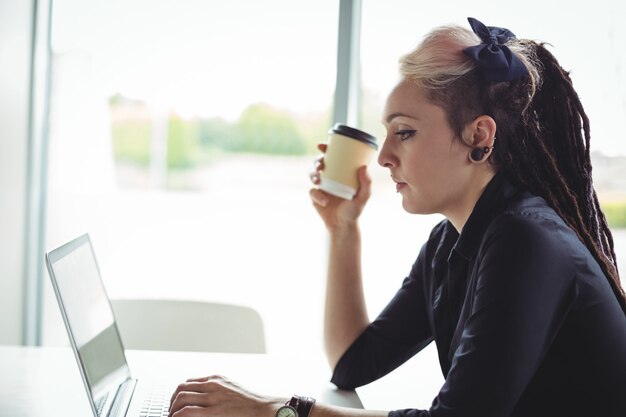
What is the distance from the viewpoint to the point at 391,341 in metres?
1.51

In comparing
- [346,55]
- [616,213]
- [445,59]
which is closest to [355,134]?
[445,59]

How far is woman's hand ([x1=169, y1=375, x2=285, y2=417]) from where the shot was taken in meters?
1.10

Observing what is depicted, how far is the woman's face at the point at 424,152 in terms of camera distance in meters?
1.22

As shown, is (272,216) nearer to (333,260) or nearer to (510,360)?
(333,260)

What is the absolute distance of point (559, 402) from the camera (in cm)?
107

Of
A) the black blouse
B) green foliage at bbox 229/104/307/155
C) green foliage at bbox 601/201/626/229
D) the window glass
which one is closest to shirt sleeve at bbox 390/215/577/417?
the black blouse

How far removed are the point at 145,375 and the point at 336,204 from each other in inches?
21.2

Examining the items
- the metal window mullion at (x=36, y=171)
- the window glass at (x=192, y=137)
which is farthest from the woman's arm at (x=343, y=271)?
the metal window mullion at (x=36, y=171)

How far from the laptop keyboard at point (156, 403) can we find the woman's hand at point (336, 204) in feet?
1.65

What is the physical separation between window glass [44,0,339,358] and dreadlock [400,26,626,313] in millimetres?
1452

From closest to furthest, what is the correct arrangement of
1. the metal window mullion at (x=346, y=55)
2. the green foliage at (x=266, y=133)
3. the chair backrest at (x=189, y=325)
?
1. the chair backrest at (x=189, y=325)
2. the metal window mullion at (x=346, y=55)
3. the green foliage at (x=266, y=133)

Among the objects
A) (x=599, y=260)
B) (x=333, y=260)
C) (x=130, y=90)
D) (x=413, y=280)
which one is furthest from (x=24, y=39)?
(x=599, y=260)

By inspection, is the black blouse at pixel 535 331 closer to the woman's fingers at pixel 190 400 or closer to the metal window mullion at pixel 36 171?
the woman's fingers at pixel 190 400

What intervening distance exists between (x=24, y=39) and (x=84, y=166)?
0.51m
